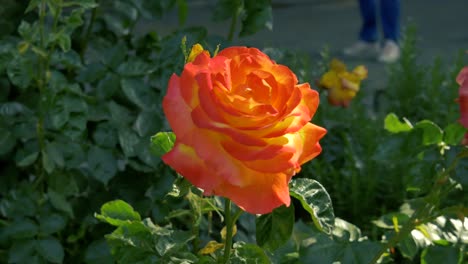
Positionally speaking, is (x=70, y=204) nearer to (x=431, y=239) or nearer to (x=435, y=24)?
(x=431, y=239)

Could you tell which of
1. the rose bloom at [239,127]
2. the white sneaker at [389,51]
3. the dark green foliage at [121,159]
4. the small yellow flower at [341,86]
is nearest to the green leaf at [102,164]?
the dark green foliage at [121,159]

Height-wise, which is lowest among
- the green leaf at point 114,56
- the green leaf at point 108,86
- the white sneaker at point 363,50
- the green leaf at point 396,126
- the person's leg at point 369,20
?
the white sneaker at point 363,50

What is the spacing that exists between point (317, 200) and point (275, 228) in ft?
0.22

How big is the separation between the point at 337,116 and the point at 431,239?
63.7 inches

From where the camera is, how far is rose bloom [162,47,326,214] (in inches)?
45.4

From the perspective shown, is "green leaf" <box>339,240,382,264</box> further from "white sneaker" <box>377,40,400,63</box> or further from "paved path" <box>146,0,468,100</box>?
"white sneaker" <box>377,40,400,63</box>

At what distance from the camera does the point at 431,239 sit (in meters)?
1.87

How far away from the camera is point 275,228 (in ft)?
4.57

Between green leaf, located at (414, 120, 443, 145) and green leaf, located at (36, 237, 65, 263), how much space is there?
2.48ft

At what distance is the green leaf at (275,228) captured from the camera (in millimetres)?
1391

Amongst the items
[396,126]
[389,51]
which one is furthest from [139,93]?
[389,51]

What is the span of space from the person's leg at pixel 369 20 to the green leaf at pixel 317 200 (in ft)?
20.7

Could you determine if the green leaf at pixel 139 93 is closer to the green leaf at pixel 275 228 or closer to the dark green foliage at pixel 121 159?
the dark green foliage at pixel 121 159

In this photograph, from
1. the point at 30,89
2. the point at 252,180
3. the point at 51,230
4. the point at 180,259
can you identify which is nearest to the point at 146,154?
the point at 51,230
